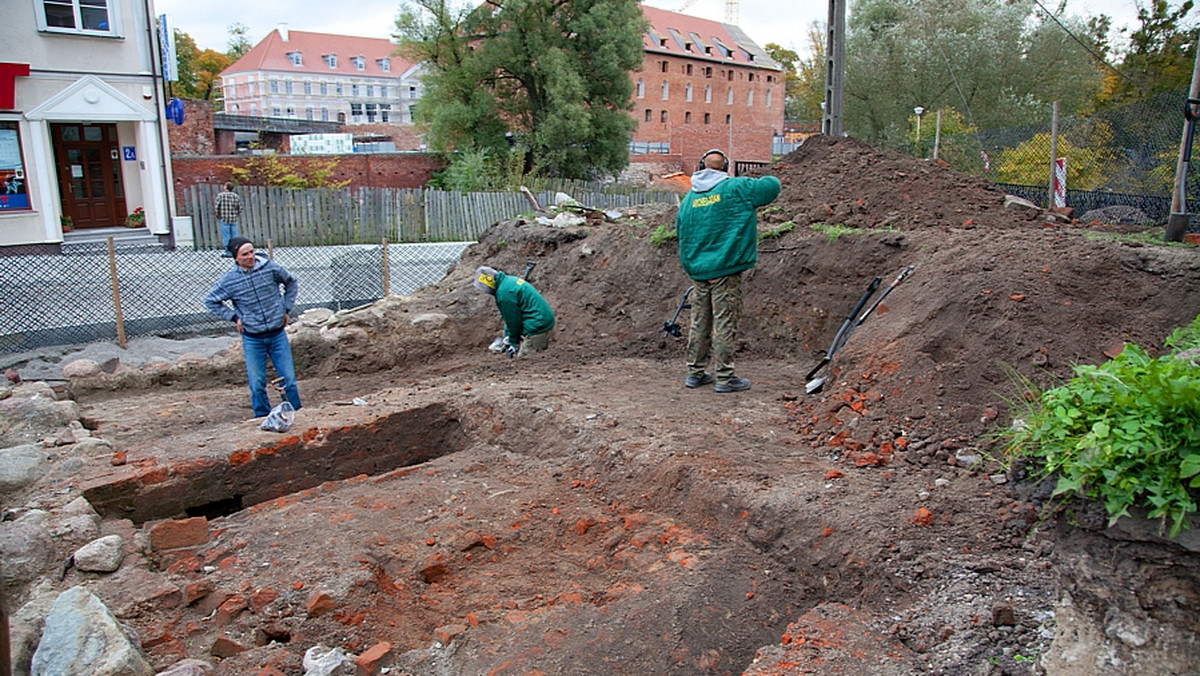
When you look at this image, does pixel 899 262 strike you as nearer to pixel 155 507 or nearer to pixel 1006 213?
pixel 1006 213

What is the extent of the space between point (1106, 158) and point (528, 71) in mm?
21481

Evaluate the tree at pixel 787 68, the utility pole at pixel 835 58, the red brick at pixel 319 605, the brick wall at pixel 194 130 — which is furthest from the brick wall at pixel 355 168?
the tree at pixel 787 68

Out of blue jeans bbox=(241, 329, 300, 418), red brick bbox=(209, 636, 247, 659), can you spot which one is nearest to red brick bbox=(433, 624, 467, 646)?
red brick bbox=(209, 636, 247, 659)

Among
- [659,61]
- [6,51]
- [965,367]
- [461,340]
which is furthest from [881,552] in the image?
[659,61]

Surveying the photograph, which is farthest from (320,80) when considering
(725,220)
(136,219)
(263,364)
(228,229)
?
(725,220)

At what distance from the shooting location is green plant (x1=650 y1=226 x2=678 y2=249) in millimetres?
9078

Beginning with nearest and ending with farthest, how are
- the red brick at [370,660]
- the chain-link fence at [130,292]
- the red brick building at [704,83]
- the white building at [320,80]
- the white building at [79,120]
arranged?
1. the red brick at [370,660]
2. the chain-link fence at [130,292]
3. the white building at [79,120]
4. the red brick building at [704,83]
5. the white building at [320,80]

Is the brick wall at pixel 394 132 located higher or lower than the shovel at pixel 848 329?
higher

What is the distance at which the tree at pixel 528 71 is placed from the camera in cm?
2780

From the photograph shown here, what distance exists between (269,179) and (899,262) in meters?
19.7

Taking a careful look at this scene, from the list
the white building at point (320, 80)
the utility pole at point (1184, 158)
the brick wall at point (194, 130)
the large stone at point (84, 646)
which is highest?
the white building at point (320, 80)

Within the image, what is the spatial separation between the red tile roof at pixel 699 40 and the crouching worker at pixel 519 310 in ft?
140

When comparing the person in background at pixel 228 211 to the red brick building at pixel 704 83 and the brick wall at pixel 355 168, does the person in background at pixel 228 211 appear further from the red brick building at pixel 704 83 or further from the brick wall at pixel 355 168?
the red brick building at pixel 704 83

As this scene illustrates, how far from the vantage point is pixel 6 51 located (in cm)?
1545
